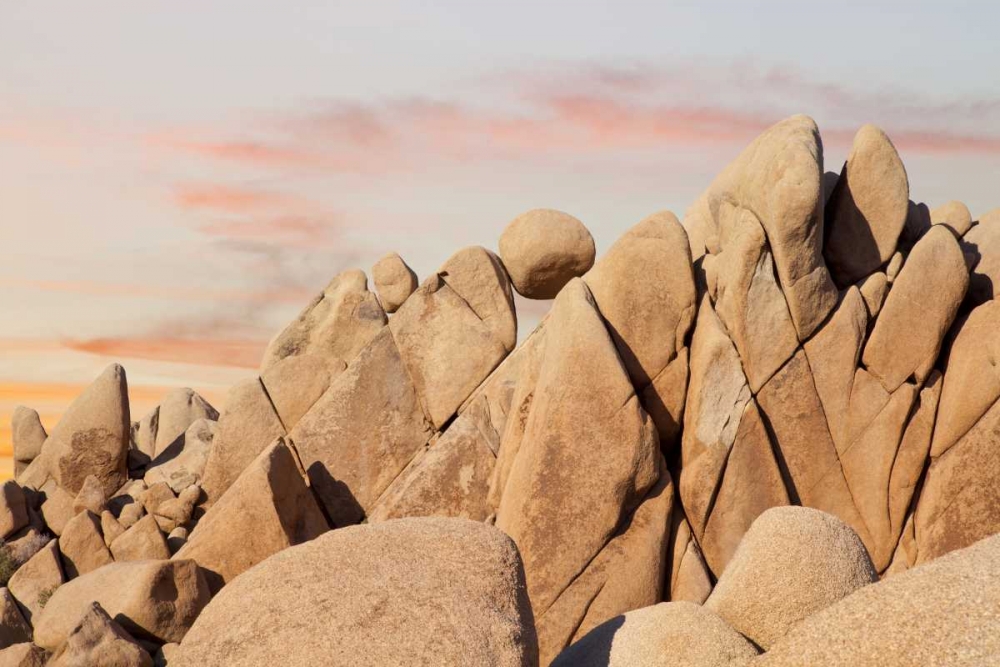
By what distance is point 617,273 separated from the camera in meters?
20.4

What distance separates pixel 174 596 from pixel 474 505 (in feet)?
20.4

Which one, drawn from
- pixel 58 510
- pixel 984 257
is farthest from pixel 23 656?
pixel 984 257

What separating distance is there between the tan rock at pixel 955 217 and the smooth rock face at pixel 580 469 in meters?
10.4

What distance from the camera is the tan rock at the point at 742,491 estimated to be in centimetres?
1962

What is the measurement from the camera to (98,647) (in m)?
17.2

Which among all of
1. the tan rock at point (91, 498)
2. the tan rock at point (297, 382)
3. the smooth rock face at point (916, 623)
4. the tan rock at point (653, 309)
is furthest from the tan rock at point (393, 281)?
the smooth rock face at point (916, 623)

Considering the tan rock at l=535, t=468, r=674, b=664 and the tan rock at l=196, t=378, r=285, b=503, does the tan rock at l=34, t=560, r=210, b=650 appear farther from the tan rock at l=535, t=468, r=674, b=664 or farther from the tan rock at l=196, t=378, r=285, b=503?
the tan rock at l=535, t=468, r=674, b=664

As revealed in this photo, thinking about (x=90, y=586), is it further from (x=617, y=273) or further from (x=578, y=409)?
(x=617, y=273)

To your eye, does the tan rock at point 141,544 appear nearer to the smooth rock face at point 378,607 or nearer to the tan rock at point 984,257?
the smooth rock face at point 378,607

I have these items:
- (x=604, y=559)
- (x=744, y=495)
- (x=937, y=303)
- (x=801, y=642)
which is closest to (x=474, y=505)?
(x=604, y=559)

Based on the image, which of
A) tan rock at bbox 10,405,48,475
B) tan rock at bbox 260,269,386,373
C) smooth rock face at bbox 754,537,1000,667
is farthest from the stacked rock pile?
smooth rock face at bbox 754,537,1000,667

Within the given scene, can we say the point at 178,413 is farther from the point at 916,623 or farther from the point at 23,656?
the point at 916,623

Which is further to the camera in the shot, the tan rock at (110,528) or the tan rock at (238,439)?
the tan rock at (238,439)

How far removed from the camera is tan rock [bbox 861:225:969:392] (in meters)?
21.2
